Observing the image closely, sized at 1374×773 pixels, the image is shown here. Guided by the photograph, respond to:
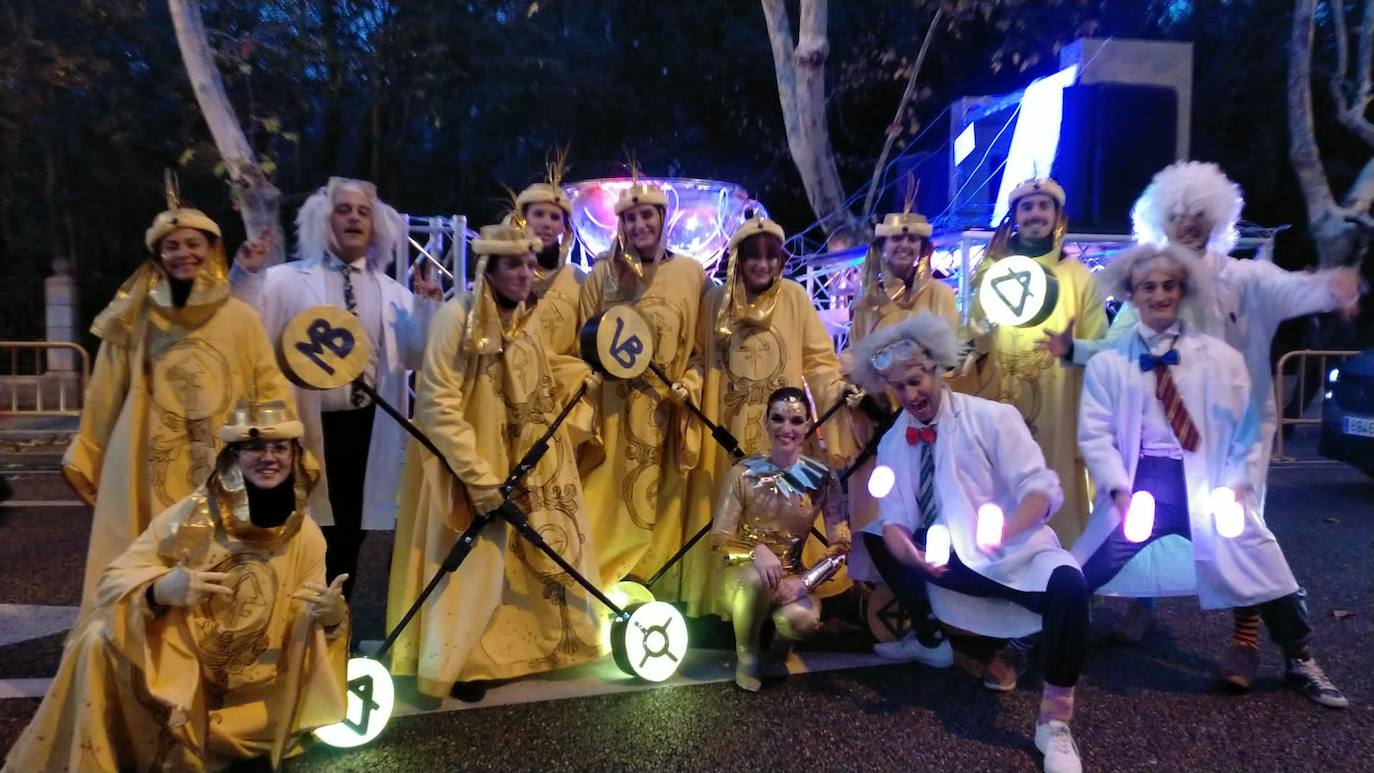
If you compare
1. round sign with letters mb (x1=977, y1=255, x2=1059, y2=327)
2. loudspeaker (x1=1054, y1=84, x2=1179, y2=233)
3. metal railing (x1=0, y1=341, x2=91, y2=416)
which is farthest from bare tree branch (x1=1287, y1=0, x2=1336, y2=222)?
metal railing (x1=0, y1=341, x2=91, y2=416)

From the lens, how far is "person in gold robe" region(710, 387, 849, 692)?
12.1 feet

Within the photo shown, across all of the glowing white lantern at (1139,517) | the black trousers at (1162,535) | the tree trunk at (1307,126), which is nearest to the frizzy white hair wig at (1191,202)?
the black trousers at (1162,535)

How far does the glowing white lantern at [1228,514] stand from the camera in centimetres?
363

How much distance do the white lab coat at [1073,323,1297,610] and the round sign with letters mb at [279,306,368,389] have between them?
2.86m

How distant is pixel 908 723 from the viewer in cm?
350

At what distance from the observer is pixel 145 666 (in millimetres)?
2693

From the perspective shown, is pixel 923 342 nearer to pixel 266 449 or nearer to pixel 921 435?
pixel 921 435

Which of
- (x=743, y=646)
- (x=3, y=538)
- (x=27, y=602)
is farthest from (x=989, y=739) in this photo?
(x=3, y=538)

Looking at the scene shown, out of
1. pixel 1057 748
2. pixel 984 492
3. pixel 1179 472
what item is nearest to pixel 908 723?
pixel 1057 748

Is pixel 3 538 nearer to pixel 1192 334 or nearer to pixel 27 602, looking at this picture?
pixel 27 602

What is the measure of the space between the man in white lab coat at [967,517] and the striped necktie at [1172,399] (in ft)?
2.05

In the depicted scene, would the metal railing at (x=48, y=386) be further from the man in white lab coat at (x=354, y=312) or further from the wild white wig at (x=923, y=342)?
the wild white wig at (x=923, y=342)

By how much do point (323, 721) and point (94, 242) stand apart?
15.3 m

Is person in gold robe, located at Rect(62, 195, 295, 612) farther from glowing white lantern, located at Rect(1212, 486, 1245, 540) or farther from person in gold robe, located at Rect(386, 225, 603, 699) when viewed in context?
glowing white lantern, located at Rect(1212, 486, 1245, 540)
